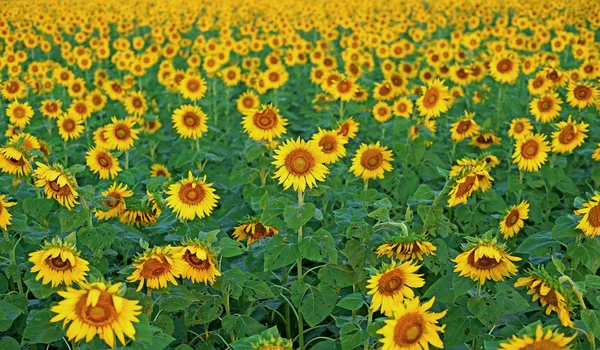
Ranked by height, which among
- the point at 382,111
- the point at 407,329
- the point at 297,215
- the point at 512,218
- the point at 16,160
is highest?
the point at 16,160

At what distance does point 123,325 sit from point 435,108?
13.4ft

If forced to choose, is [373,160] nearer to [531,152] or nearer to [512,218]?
[512,218]

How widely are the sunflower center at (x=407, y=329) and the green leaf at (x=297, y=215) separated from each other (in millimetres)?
945

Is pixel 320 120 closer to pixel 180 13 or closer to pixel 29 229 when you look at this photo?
pixel 29 229

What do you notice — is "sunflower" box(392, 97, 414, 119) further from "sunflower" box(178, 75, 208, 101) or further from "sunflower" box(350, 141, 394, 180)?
"sunflower" box(178, 75, 208, 101)

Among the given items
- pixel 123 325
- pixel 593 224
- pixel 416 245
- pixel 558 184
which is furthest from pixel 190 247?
pixel 558 184

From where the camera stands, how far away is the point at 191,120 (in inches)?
242

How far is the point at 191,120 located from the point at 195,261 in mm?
3087

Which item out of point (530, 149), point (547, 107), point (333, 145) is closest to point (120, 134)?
point (333, 145)

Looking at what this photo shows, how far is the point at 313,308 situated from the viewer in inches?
139

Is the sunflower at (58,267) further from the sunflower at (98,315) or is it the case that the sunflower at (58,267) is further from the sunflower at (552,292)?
the sunflower at (552,292)

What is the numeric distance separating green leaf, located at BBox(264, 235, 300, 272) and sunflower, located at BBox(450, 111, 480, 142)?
3.18 meters

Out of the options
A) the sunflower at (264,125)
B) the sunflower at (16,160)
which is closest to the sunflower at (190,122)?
the sunflower at (264,125)

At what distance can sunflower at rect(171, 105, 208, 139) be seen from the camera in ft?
20.1
